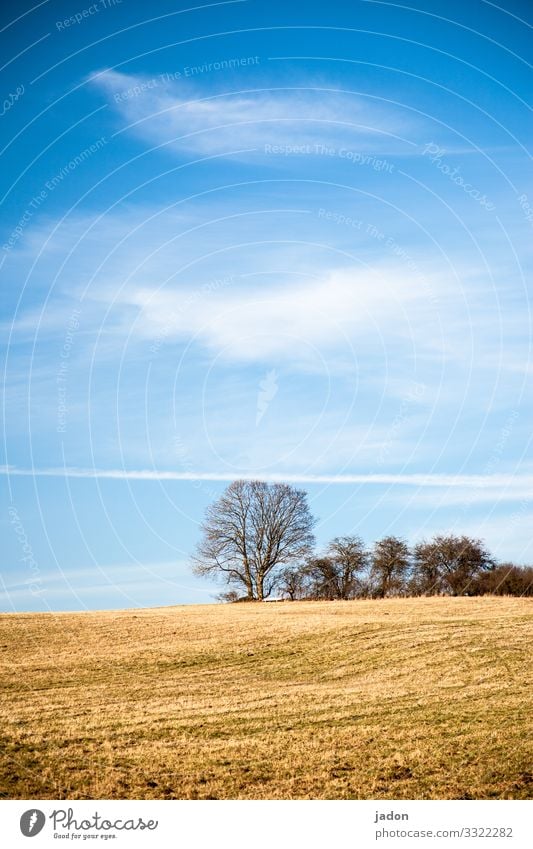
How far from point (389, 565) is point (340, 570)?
4416 millimetres

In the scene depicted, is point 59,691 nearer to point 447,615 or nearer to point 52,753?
point 52,753

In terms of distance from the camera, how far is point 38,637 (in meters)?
42.1

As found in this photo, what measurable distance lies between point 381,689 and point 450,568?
4181 centimetres

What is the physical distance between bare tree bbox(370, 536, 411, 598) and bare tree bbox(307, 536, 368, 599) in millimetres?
1257

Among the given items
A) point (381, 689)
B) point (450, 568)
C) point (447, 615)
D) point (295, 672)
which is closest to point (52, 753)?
point (381, 689)
